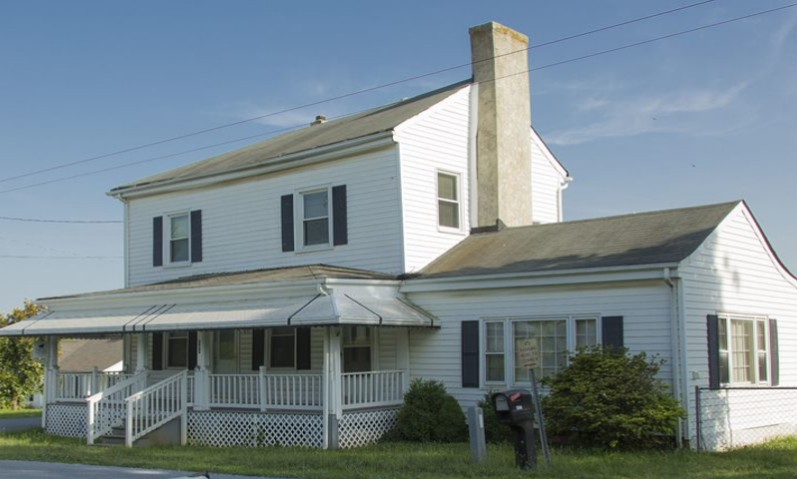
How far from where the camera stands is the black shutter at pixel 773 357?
65.6ft

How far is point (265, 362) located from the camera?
23031mm

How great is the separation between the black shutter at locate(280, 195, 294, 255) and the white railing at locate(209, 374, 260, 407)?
3388 mm

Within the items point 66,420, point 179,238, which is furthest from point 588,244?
point 66,420

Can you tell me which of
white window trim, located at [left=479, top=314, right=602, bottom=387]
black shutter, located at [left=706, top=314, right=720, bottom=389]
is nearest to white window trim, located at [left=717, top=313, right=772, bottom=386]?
black shutter, located at [left=706, top=314, right=720, bottom=389]

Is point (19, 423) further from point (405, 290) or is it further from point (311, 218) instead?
point (405, 290)

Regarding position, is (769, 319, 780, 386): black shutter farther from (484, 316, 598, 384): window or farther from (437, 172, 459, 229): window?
(437, 172, 459, 229): window

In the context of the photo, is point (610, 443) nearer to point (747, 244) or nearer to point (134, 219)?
point (747, 244)

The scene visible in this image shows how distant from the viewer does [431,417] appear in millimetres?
19141

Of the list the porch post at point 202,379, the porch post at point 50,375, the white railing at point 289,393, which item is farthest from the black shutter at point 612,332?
the porch post at point 50,375

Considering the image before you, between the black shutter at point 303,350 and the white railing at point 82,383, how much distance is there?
13.6ft

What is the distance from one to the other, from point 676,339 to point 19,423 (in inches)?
785

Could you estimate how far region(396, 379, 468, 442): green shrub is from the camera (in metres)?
19.1

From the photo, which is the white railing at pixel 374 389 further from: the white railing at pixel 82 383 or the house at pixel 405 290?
the white railing at pixel 82 383

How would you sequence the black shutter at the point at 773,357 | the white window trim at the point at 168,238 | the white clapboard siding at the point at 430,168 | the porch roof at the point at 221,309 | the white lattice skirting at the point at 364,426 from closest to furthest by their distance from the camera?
the porch roof at the point at 221,309
the white lattice skirting at the point at 364,426
the black shutter at the point at 773,357
the white clapboard siding at the point at 430,168
the white window trim at the point at 168,238
